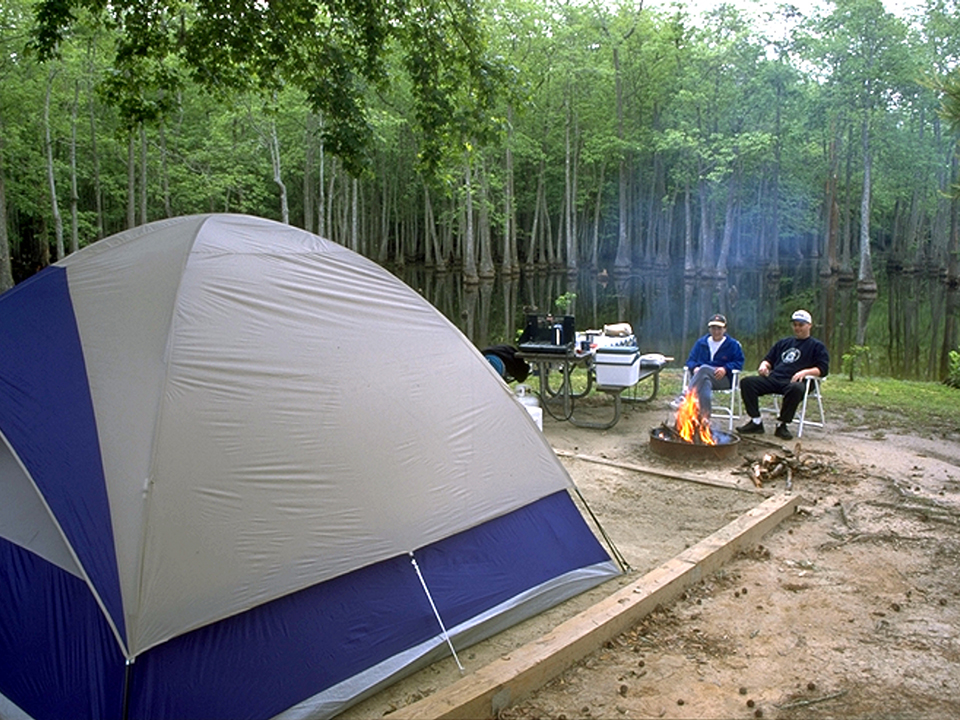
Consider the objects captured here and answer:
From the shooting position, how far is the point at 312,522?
3486 mm

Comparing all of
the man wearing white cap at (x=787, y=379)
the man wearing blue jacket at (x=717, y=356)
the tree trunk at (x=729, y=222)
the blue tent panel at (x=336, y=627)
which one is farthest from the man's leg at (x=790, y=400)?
the tree trunk at (x=729, y=222)

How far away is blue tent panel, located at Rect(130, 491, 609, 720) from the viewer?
303 cm

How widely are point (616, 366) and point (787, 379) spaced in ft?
5.64

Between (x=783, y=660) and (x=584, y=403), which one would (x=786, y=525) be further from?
(x=584, y=403)

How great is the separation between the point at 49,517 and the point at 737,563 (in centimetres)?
374

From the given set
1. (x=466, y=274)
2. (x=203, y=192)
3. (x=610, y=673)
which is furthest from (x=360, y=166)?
(x=466, y=274)

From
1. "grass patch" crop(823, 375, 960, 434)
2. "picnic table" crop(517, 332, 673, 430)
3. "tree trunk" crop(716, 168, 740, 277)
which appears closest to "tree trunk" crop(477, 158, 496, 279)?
"tree trunk" crop(716, 168, 740, 277)

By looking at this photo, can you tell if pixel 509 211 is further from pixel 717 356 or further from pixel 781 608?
pixel 781 608

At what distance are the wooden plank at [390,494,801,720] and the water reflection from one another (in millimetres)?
4732

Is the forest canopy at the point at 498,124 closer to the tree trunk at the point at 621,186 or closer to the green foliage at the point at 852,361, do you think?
the tree trunk at the point at 621,186

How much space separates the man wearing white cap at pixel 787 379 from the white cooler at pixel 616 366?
113 cm

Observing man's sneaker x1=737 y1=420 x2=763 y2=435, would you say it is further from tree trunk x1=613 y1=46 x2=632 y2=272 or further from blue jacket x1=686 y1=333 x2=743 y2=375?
tree trunk x1=613 y1=46 x2=632 y2=272

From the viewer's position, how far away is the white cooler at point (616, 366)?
26.9ft

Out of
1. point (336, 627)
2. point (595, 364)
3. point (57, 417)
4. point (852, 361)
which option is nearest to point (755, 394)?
point (595, 364)
